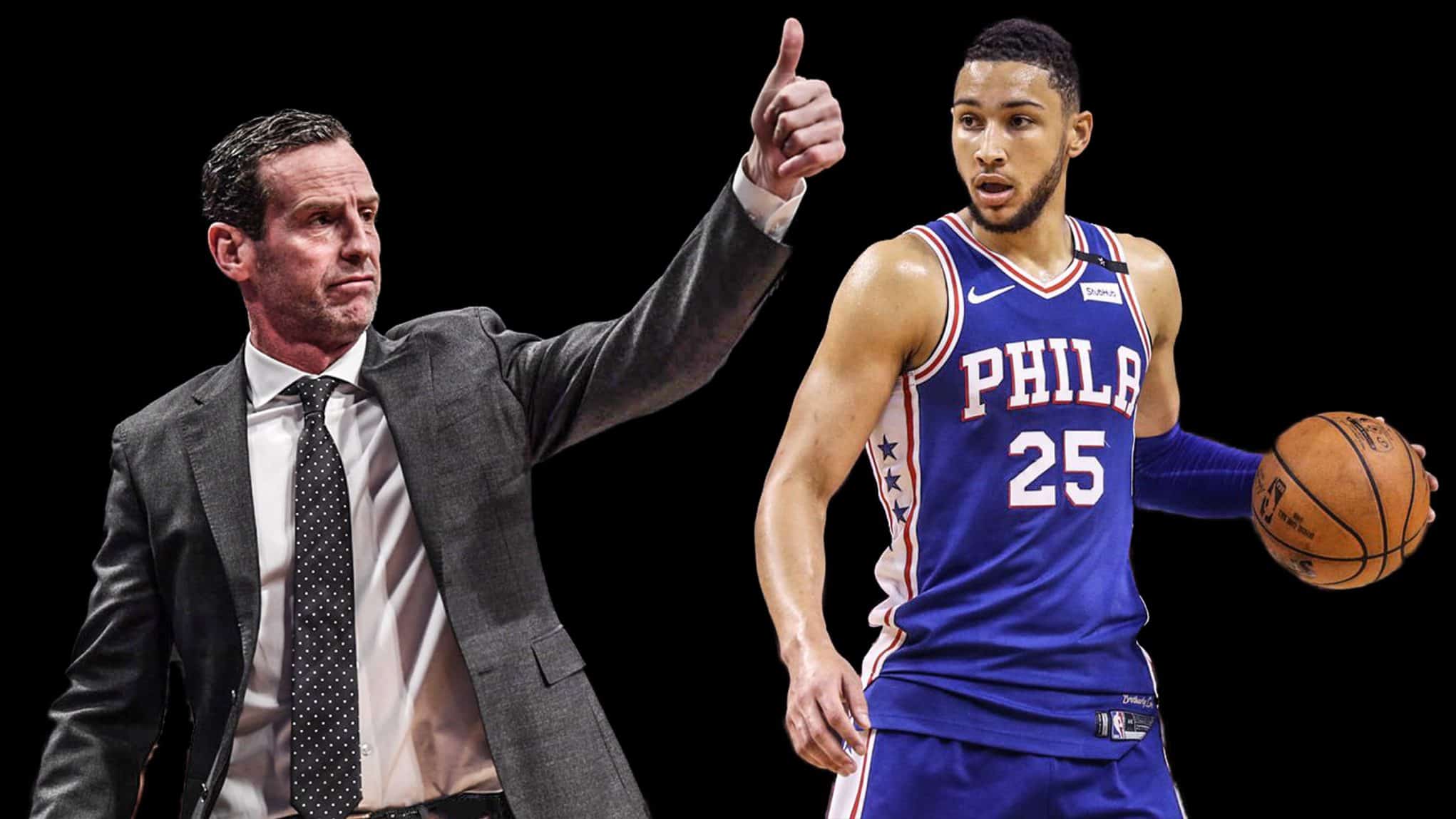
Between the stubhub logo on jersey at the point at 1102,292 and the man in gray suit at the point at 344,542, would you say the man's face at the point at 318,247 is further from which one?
the stubhub logo on jersey at the point at 1102,292

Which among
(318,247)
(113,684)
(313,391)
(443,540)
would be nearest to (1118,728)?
(443,540)

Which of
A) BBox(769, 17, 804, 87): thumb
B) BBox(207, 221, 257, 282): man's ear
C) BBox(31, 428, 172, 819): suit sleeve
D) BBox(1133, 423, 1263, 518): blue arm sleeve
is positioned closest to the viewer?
BBox(769, 17, 804, 87): thumb

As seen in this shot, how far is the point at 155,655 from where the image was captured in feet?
9.82

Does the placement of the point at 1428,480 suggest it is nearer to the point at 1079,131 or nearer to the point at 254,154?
the point at 1079,131

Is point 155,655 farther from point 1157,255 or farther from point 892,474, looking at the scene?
point 1157,255

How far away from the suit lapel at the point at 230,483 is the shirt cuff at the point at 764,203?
3.10ft

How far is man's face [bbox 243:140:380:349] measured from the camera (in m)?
2.96

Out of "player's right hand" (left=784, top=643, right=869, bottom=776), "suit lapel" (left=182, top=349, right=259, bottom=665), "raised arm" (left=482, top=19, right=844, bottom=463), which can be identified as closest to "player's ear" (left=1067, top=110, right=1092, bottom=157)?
"raised arm" (left=482, top=19, right=844, bottom=463)

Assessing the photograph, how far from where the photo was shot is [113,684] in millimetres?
2957

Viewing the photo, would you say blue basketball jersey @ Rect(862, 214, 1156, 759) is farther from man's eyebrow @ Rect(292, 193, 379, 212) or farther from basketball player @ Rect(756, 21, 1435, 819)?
man's eyebrow @ Rect(292, 193, 379, 212)

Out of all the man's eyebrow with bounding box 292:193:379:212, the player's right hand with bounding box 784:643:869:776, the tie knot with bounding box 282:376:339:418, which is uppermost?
the man's eyebrow with bounding box 292:193:379:212

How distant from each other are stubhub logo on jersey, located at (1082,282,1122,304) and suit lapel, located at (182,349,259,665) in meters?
1.47

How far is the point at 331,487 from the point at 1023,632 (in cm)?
117

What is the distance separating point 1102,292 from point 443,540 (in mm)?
1269
